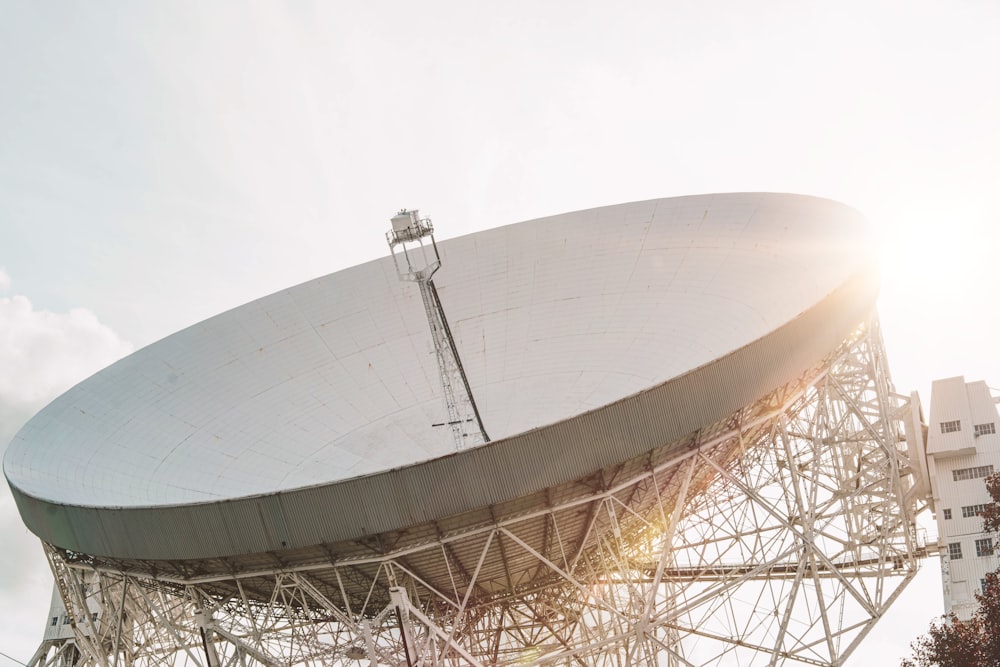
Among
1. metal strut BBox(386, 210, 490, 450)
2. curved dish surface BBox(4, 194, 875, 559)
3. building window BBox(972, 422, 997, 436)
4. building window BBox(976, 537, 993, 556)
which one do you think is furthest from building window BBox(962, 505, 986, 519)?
metal strut BBox(386, 210, 490, 450)

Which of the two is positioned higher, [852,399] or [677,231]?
[677,231]

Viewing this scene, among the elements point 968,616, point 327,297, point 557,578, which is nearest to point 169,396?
point 327,297

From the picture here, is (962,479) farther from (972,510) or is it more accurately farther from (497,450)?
(497,450)

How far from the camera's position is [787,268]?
24688mm

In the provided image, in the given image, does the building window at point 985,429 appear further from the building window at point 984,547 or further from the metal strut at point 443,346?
the metal strut at point 443,346

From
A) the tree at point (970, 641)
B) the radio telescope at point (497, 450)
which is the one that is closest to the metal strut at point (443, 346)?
the radio telescope at point (497, 450)

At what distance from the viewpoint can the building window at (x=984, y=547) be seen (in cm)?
2759

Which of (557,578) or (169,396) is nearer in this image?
(557,578)

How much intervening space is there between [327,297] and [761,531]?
13135 mm

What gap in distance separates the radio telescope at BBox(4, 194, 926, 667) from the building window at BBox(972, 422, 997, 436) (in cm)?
163

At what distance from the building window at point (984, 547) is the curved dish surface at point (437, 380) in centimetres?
803

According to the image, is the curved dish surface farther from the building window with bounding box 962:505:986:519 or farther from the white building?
the building window with bounding box 962:505:986:519

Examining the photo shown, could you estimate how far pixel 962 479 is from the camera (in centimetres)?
2842

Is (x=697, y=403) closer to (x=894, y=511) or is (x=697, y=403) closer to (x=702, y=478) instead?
(x=702, y=478)
